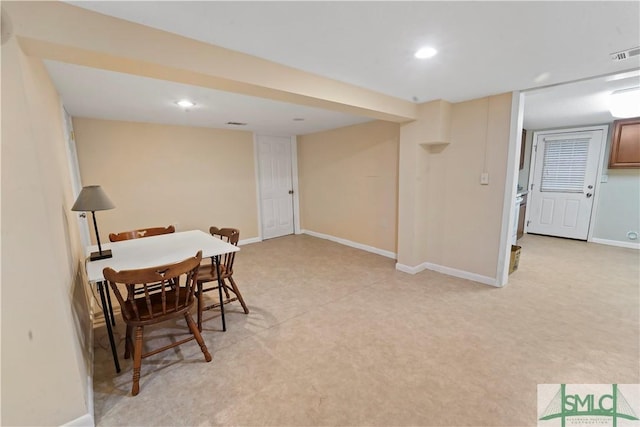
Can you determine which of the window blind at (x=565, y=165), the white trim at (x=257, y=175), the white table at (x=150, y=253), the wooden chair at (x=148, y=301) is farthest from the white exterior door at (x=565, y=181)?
the wooden chair at (x=148, y=301)

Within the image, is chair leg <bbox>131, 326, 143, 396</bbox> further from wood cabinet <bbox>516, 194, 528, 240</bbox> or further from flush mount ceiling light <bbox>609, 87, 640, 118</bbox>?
wood cabinet <bbox>516, 194, 528, 240</bbox>

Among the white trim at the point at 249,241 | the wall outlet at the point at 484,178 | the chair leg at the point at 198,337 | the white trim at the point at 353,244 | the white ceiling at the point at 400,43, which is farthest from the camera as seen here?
the white trim at the point at 249,241

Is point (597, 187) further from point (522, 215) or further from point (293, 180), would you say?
point (293, 180)

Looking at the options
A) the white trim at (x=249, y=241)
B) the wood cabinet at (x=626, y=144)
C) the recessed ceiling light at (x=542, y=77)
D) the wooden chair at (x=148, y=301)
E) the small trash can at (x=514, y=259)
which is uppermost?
the recessed ceiling light at (x=542, y=77)

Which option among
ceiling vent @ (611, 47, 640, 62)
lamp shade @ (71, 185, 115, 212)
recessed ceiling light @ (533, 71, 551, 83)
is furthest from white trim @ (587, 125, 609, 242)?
lamp shade @ (71, 185, 115, 212)

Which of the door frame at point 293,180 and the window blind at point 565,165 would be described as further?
the door frame at point 293,180

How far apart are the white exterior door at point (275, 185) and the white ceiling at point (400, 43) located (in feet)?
7.56

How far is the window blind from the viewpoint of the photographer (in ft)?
15.8

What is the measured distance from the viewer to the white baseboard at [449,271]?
318 cm

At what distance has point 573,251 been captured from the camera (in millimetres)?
4340

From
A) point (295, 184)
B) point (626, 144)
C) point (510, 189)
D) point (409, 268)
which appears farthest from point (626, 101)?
point (295, 184)

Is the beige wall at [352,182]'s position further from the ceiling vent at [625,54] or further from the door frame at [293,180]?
the ceiling vent at [625,54]

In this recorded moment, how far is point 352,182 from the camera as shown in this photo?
15.4ft

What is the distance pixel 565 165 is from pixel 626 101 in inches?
104
